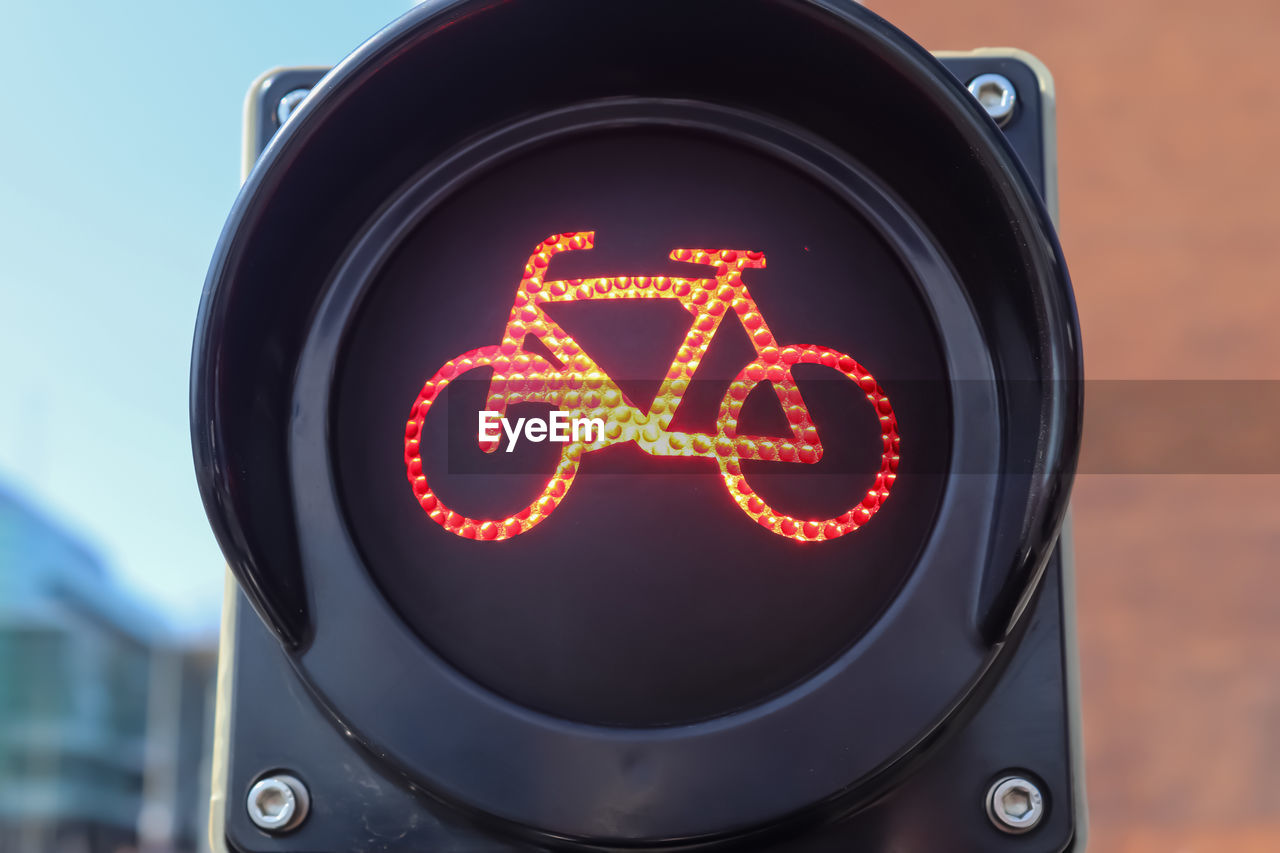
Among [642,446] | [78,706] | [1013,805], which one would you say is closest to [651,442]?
[642,446]

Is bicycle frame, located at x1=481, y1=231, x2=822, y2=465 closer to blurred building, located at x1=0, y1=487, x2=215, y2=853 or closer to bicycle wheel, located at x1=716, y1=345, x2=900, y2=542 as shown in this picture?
bicycle wheel, located at x1=716, y1=345, x2=900, y2=542

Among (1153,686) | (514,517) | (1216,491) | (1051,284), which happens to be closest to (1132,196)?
(1216,491)

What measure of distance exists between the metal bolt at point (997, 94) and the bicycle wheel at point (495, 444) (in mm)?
257

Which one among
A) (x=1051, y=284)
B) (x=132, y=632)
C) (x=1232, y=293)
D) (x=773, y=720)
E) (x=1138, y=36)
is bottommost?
(x=773, y=720)

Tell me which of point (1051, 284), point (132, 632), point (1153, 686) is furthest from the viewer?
point (132, 632)

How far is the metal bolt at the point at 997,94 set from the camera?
550mm

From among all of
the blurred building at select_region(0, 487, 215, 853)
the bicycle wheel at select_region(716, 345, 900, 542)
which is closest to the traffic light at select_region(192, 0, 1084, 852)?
the bicycle wheel at select_region(716, 345, 900, 542)

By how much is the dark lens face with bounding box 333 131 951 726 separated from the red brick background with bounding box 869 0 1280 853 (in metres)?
0.59

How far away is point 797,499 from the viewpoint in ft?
1.53

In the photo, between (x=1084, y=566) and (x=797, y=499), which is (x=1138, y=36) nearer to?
(x=1084, y=566)

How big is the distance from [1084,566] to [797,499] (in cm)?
66

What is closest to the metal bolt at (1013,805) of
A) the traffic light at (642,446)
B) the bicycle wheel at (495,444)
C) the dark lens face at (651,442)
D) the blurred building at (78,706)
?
the traffic light at (642,446)

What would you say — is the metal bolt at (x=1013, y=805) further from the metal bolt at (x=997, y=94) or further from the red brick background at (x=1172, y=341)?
the red brick background at (x=1172, y=341)

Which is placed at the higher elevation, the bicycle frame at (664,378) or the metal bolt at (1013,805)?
the bicycle frame at (664,378)
